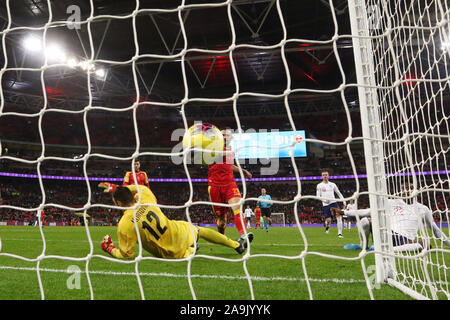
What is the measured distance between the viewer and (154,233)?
131 inches

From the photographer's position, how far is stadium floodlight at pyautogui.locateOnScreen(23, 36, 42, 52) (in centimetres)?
1395

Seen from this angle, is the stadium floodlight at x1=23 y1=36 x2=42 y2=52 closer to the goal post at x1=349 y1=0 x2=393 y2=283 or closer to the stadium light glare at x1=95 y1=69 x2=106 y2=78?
the stadium light glare at x1=95 y1=69 x2=106 y2=78

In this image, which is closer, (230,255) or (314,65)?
(230,255)

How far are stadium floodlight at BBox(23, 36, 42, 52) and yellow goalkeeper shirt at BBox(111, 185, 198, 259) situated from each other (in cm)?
1367

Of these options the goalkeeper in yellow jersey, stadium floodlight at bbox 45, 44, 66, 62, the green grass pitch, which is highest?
stadium floodlight at bbox 45, 44, 66, 62

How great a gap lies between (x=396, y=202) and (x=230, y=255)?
1.99 metres

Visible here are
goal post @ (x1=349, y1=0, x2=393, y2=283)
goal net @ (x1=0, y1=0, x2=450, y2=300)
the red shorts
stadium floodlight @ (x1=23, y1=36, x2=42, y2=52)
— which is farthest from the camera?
stadium floodlight @ (x1=23, y1=36, x2=42, y2=52)

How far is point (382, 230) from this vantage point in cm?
229

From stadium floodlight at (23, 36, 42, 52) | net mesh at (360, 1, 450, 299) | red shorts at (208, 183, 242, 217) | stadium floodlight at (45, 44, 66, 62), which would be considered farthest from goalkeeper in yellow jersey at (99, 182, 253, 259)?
stadium floodlight at (23, 36, 42, 52)

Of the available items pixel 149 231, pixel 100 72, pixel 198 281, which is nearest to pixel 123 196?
pixel 149 231

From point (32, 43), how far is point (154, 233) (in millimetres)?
14351

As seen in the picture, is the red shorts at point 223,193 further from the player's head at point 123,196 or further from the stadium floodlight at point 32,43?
the stadium floodlight at point 32,43
